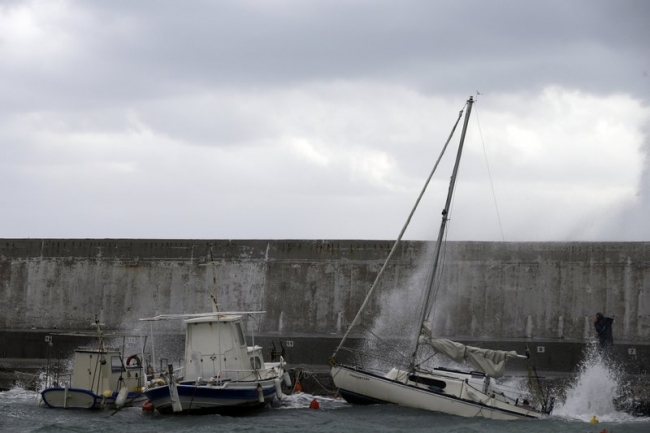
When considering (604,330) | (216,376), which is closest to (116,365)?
(216,376)

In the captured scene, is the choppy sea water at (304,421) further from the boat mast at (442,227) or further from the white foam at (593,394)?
the boat mast at (442,227)

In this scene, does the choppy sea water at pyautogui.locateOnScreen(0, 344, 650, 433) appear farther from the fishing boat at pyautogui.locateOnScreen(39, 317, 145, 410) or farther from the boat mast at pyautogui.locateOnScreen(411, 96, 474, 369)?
the boat mast at pyautogui.locateOnScreen(411, 96, 474, 369)

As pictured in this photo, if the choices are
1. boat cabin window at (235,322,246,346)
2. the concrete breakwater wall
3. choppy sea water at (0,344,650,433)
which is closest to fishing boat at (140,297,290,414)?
boat cabin window at (235,322,246,346)

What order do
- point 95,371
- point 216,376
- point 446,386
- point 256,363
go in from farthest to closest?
1. point 256,363
2. point 95,371
3. point 216,376
4. point 446,386

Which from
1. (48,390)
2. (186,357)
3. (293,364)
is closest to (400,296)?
(293,364)

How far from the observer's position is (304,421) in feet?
79.0

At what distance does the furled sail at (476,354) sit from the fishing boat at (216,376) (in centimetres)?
351

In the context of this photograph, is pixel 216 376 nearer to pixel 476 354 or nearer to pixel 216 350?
pixel 216 350

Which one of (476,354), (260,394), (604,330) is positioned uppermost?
(604,330)

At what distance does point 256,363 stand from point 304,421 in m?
3.26

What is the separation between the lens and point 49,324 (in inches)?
1362

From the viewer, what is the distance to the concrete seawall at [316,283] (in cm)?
3083

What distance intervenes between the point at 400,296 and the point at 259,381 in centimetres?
772

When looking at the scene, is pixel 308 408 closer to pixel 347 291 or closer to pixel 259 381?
pixel 259 381
